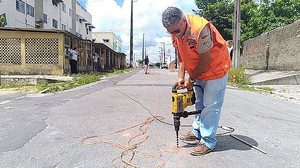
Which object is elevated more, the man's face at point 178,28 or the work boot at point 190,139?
the man's face at point 178,28

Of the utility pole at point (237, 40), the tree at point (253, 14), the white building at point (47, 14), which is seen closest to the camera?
the utility pole at point (237, 40)

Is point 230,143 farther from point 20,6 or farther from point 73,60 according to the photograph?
point 20,6

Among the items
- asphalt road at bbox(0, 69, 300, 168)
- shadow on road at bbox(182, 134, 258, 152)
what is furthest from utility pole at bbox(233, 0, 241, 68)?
shadow on road at bbox(182, 134, 258, 152)

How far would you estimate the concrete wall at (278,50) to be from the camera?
18.5 meters

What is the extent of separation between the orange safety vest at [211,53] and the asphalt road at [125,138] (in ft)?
3.26

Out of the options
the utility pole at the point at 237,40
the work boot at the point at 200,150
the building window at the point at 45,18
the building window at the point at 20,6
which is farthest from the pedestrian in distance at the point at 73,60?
the building window at the point at 45,18

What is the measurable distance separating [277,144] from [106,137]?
2.40 metres

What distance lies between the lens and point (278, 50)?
20969mm

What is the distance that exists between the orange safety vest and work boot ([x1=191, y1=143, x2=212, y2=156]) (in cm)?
83

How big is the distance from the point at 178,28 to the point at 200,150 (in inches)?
58.5

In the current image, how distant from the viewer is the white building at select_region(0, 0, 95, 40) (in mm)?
30922

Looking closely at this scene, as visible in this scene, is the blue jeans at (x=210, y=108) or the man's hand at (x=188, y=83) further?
the man's hand at (x=188, y=83)

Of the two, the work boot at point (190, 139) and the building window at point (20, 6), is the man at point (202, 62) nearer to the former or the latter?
the work boot at point (190, 139)

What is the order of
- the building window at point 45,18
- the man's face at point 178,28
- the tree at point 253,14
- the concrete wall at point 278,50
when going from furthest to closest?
the building window at point 45,18
the tree at point 253,14
the concrete wall at point 278,50
the man's face at point 178,28
